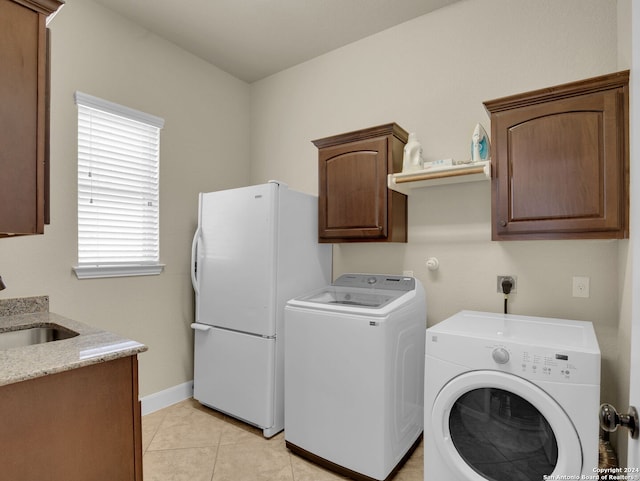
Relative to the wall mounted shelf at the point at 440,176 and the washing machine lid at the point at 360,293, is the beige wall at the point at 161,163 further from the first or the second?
the wall mounted shelf at the point at 440,176

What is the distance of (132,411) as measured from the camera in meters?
→ 1.30

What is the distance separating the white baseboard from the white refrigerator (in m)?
0.16

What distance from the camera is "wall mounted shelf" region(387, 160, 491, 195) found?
1983 mm

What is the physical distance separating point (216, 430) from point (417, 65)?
291 centimetres

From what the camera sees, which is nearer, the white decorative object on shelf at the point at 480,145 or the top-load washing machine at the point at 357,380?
the top-load washing machine at the point at 357,380

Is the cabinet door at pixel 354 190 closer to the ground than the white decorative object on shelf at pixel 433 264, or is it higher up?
higher up

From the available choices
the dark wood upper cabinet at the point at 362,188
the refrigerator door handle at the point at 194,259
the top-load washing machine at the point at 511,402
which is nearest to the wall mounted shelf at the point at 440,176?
the dark wood upper cabinet at the point at 362,188

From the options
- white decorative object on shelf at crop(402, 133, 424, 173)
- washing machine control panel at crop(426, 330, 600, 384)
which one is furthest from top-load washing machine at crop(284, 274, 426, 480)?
white decorative object on shelf at crop(402, 133, 424, 173)

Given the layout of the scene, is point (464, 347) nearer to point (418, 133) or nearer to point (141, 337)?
point (418, 133)

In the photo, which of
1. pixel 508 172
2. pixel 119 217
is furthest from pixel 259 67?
pixel 508 172

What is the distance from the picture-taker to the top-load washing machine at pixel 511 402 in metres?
1.35

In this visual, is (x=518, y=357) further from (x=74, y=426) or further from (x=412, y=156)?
(x=74, y=426)

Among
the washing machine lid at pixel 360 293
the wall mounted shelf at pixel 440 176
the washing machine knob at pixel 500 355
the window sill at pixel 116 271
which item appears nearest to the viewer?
the washing machine knob at pixel 500 355

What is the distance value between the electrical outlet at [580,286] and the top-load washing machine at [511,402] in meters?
0.24
